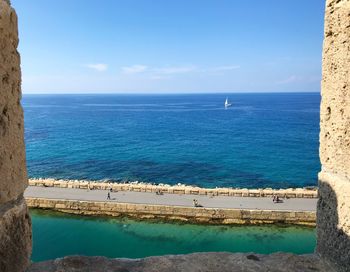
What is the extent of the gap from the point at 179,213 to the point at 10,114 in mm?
23470

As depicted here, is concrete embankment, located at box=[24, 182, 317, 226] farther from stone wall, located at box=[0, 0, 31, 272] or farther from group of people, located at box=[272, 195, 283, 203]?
stone wall, located at box=[0, 0, 31, 272]

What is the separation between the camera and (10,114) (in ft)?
10.1

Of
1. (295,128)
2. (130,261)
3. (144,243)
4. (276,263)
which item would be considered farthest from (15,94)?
(295,128)

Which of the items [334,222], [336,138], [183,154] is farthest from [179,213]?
[183,154]

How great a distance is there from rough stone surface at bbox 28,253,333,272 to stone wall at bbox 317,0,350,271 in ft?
1.03

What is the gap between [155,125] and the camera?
98.4 metres

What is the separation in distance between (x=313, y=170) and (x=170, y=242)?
30.2 meters

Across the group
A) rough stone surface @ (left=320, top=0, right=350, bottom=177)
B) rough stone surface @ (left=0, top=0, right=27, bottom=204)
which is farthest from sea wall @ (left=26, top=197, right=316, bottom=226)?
rough stone surface @ (left=0, top=0, right=27, bottom=204)

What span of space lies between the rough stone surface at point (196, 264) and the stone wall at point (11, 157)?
1.39ft

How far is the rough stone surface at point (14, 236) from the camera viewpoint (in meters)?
2.92

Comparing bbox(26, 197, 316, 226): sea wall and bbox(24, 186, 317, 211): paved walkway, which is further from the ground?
bbox(24, 186, 317, 211): paved walkway

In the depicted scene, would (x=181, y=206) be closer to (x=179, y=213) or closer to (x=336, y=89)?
(x=179, y=213)

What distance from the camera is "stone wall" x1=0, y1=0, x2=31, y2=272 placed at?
2.92 meters

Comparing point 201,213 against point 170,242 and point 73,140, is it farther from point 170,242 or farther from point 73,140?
point 73,140
